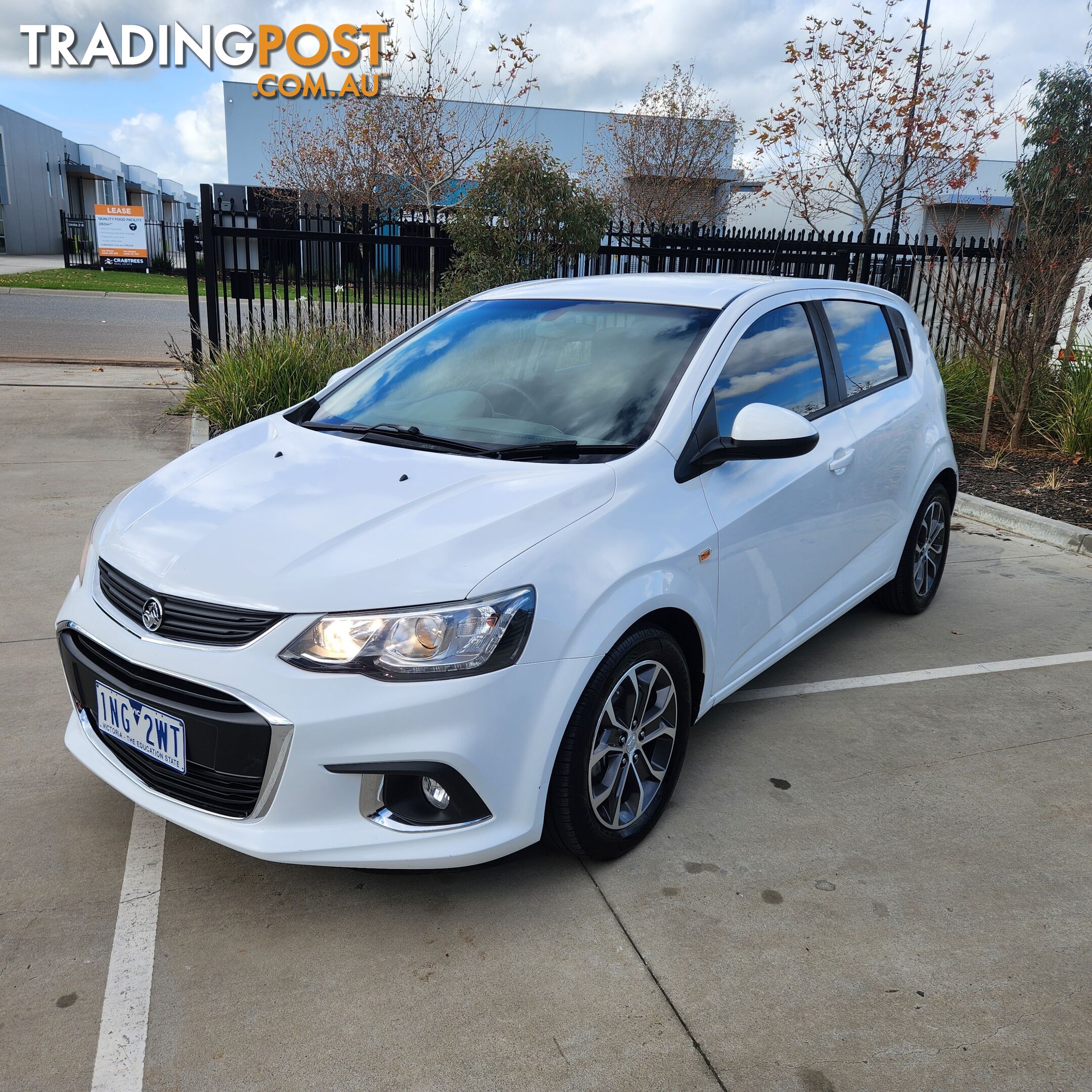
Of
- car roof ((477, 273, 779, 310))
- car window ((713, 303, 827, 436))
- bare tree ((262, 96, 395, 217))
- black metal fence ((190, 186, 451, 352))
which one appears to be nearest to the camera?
car window ((713, 303, 827, 436))

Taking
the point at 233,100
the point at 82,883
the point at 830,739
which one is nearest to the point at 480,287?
the point at 830,739

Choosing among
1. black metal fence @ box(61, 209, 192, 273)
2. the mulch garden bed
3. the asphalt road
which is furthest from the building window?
the mulch garden bed

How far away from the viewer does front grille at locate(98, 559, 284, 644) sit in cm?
241

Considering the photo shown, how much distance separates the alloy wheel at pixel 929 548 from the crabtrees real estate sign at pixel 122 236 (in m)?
38.8

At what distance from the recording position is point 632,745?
2912 mm

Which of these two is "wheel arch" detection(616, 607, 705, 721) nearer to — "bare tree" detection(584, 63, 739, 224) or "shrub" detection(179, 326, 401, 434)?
"shrub" detection(179, 326, 401, 434)

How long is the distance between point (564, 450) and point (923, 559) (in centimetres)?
280

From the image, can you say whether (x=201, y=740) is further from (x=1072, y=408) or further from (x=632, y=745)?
(x=1072, y=408)

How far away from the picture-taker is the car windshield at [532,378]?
10.6 ft

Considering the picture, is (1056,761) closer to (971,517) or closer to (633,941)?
(633,941)

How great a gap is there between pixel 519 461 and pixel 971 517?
18.5ft

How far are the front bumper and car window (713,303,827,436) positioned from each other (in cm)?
126

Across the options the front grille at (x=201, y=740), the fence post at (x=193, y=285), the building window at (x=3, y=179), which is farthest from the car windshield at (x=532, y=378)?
the building window at (x=3, y=179)

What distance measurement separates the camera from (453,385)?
367 centimetres
